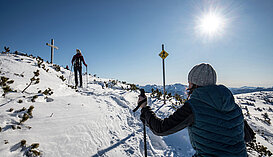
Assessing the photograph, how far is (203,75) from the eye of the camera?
1453 mm

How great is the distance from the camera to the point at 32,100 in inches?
119

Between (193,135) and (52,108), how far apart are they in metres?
3.33

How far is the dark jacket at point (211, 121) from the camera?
3.76 feet

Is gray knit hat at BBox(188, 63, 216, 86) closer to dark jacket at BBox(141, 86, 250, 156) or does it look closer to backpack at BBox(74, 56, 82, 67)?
dark jacket at BBox(141, 86, 250, 156)

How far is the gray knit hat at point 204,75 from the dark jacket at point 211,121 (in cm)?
20

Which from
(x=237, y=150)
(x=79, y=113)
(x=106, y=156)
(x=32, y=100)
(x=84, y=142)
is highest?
(x=32, y=100)

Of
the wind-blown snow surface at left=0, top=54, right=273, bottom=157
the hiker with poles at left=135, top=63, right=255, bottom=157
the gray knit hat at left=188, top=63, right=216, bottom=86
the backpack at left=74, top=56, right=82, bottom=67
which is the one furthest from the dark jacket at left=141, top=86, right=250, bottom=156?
the backpack at left=74, top=56, right=82, bottom=67

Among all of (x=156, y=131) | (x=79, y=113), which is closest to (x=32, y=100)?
(x=79, y=113)

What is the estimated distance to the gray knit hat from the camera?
1.45m

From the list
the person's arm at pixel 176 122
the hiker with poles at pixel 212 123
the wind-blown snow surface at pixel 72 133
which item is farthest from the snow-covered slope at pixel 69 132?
the hiker with poles at pixel 212 123

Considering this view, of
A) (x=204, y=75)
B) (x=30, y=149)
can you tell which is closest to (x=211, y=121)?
(x=204, y=75)

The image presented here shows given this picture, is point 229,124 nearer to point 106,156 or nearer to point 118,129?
point 106,156

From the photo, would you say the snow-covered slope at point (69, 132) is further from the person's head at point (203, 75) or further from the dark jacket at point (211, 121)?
the person's head at point (203, 75)

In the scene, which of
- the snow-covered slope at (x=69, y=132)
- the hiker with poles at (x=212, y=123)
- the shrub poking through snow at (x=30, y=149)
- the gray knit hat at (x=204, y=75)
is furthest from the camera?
the snow-covered slope at (x=69, y=132)
